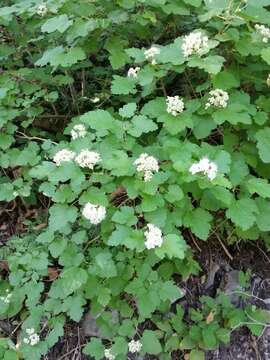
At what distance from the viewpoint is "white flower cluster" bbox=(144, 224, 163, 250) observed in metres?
2.06

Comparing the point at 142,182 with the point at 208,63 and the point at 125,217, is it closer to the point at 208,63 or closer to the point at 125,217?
the point at 125,217

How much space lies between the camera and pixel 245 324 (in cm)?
273

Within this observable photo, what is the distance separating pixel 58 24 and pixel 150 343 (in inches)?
72.2

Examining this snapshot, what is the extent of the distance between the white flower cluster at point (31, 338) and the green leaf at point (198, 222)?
40.4 inches

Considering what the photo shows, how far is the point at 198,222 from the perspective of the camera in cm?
238

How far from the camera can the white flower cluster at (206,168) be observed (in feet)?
6.97

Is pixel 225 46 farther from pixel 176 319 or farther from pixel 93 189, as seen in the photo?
pixel 176 319

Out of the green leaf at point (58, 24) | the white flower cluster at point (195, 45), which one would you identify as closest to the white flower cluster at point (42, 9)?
the green leaf at point (58, 24)

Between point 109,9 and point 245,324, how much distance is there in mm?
2070

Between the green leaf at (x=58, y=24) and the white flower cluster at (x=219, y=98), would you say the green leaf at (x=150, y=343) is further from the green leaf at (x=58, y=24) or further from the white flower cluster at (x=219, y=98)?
the green leaf at (x=58, y=24)

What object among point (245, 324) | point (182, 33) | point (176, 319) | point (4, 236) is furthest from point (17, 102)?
point (245, 324)

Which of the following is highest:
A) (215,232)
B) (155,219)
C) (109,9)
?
(109,9)

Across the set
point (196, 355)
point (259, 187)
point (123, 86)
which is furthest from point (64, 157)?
point (196, 355)

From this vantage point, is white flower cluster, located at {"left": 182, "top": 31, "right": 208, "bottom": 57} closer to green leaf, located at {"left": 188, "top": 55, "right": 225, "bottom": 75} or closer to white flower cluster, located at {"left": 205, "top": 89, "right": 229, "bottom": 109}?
green leaf, located at {"left": 188, "top": 55, "right": 225, "bottom": 75}
